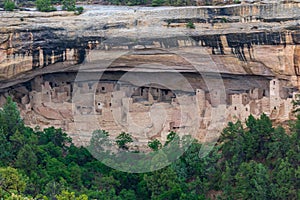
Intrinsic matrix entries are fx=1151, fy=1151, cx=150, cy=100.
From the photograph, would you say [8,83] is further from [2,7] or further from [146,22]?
[146,22]

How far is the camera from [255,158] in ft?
72.7

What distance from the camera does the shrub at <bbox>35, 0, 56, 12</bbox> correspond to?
2416cm

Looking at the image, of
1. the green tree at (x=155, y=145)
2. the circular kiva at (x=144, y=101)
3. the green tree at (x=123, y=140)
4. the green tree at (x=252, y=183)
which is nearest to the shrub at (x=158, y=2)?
the circular kiva at (x=144, y=101)

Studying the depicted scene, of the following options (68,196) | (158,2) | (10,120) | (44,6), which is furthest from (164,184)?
(44,6)

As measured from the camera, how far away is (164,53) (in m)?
23.7

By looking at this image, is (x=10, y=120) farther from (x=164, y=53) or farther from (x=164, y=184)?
(x=164, y=184)

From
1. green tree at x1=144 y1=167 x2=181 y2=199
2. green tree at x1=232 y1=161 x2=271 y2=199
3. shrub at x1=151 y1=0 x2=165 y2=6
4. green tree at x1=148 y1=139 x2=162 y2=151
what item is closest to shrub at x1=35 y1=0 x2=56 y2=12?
shrub at x1=151 y1=0 x2=165 y2=6

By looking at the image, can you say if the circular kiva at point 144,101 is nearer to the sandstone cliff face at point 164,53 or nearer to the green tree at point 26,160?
the sandstone cliff face at point 164,53

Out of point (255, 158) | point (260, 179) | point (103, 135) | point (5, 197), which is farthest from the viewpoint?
point (103, 135)

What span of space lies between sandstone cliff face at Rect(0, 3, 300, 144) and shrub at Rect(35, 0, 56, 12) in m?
0.54

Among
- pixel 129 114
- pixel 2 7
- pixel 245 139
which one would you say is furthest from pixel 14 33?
pixel 245 139

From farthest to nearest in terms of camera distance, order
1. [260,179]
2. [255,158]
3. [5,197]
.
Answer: [255,158]
[260,179]
[5,197]

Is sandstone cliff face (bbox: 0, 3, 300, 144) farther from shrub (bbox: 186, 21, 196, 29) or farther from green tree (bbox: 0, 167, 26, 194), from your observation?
green tree (bbox: 0, 167, 26, 194)

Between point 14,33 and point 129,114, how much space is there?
319 cm
